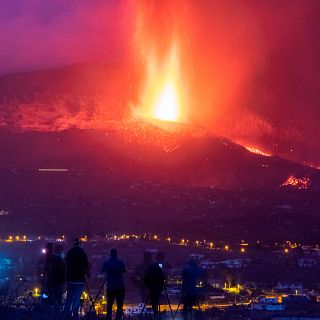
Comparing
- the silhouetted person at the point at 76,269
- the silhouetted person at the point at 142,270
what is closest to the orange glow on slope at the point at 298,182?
the silhouetted person at the point at 142,270

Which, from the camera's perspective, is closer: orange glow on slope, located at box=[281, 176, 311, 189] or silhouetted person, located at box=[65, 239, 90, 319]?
silhouetted person, located at box=[65, 239, 90, 319]

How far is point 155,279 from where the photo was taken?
612 inches

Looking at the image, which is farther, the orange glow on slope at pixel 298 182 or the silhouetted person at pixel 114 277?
the orange glow on slope at pixel 298 182

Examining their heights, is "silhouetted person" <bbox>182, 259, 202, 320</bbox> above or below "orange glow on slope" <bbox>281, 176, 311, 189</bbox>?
below

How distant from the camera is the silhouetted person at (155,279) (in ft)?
50.9

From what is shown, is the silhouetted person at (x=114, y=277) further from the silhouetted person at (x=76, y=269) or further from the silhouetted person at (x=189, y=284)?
the silhouetted person at (x=189, y=284)

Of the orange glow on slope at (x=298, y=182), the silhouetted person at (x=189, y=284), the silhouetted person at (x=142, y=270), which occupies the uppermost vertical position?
the orange glow on slope at (x=298, y=182)

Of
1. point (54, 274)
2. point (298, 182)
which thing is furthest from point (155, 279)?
point (298, 182)

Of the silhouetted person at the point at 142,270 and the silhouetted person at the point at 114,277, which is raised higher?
the silhouetted person at the point at 142,270

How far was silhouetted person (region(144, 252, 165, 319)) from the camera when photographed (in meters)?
15.5

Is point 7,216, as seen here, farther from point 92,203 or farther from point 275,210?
point 275,210

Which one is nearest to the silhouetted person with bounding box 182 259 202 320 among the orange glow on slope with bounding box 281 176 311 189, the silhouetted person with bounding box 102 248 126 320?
the silhouetted person with bounding box 102 248 126 320

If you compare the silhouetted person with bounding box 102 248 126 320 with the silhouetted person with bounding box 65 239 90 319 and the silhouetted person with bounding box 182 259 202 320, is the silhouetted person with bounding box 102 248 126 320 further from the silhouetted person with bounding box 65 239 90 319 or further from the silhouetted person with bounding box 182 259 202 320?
the silhouetted person with bounding box 182 259 202 320

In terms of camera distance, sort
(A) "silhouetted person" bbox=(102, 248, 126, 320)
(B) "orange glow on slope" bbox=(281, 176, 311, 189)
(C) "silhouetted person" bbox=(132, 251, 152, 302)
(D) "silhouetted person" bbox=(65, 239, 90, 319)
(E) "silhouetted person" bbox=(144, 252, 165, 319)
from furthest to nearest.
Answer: (B) "orange glow on slope" bbox=(281, 176, 311, 189)
(C) "silhouetted person" bbox=(132, 251, 152, 302)
(E) "silhouetted person" bbox=(144, 252, 165, 319)
(A) "silhouetted person" bbox=(102, 248, 126, 320)
(D) "silhouetted person" bbox=(65, 239, 90, 319)
